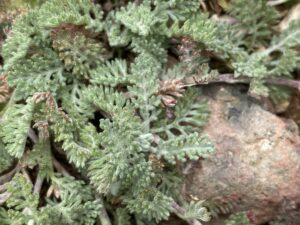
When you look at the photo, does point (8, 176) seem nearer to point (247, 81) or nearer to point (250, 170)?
point (250, 170)

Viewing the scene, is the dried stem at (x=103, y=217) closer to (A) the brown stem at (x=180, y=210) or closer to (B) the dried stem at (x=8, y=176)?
(A) the brown stem at (x=180, y=210)

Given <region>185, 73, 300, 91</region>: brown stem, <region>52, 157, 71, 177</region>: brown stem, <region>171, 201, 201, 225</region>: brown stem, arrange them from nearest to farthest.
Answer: <region>171, 201, 201, 225</region>: brown stem, <region>52, 157, 71, 177</region>: brown stem, <region>185, 73, 300, 91</region>: brown stem

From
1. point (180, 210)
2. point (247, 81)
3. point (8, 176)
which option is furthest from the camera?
point (247, 81)

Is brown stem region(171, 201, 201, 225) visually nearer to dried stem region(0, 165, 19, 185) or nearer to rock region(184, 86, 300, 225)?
rock region(184, 86, 300, 225)

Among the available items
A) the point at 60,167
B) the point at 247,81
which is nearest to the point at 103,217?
the point at 60,167

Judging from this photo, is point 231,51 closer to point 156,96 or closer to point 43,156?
point 156,96

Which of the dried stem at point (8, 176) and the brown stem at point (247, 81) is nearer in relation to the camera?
the dried stem at point (8, 176)

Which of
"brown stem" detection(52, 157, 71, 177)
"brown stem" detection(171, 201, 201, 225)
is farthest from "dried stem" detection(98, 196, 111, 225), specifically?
"brown stem" detection(171, 201, 201, 225)

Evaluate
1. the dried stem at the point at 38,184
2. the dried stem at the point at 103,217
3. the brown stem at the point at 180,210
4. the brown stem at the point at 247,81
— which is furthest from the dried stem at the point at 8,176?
the brown stem at the point at 247,81

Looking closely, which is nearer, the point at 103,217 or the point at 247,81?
the point at 103,217
